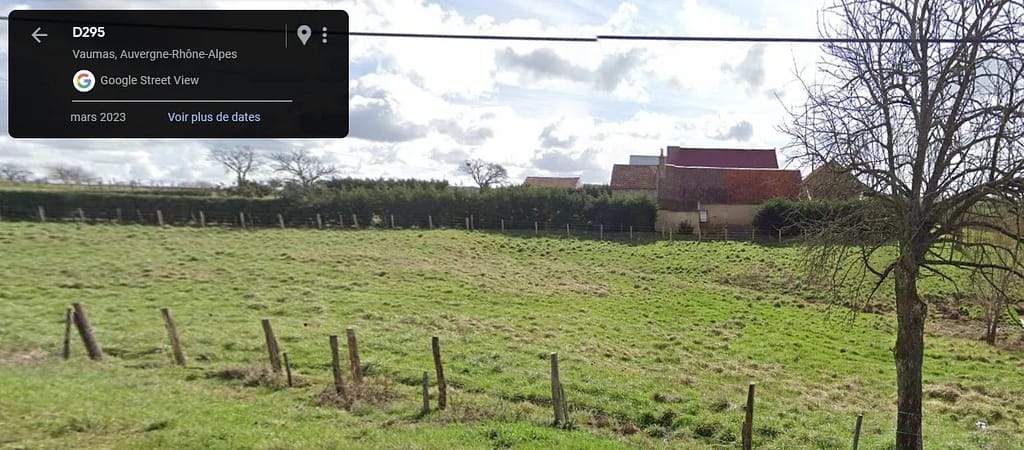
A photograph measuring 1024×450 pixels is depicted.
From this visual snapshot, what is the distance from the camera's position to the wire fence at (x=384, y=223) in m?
27.1

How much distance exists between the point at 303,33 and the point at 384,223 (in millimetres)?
29652

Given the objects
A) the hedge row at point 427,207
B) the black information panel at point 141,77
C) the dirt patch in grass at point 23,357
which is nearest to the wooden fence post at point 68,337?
the dirt patch in grass at point 23,357

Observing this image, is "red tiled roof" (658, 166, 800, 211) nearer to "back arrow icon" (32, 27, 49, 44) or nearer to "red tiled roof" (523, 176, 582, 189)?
"red tiled roof" (523, 176, 582, 189)

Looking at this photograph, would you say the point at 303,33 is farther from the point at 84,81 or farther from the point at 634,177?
the point at 634,177

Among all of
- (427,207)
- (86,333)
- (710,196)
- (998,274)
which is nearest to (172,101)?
(86,333)

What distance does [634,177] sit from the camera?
140 feet

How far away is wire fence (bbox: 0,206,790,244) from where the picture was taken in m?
27.1

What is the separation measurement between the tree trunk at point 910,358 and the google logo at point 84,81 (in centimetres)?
971

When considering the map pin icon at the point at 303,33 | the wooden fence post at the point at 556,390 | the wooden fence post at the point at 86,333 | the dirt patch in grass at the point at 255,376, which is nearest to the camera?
the map pin icon at the point at 303,33

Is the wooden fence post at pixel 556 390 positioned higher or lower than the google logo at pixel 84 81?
lower

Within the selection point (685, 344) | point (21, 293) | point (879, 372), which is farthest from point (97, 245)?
point (879, 372)

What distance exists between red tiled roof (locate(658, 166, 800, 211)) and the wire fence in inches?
95.7

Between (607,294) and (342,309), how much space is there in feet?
32.6

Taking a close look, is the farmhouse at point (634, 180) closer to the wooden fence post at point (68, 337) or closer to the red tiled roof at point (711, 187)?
the red tiled roof at point (711, 187)
